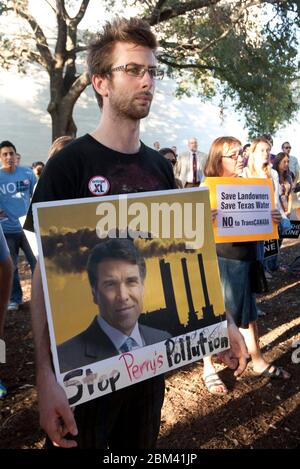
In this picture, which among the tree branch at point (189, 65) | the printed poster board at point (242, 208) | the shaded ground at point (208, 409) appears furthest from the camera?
the tree branch at point (189, 65)

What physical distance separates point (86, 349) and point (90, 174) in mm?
607

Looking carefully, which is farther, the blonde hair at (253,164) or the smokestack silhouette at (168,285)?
the blonde hair at (253,164)

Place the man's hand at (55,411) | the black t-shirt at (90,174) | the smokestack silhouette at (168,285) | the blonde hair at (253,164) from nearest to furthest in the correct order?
the man's hand at (55,411), the black t-shirt at (90,174), the smokestack silhouette at (168,285), the blonde hair at (253,164)

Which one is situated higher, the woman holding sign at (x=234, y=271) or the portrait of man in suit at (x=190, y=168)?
the portrait of man in suit at (x=190, y=168)

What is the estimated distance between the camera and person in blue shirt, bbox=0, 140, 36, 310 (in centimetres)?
557

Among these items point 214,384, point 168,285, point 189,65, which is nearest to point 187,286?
point 168,285

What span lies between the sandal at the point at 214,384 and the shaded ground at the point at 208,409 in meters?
0.05

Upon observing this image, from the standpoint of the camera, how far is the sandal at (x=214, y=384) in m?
3.53

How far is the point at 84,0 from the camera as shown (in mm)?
12680

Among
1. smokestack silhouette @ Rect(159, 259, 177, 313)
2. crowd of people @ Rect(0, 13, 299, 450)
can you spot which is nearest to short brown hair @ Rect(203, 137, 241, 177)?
crowd of people @ Rect(0, 13, 299, 450)

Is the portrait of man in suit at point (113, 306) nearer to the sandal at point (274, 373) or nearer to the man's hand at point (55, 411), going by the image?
the man's hand at point (55, 411)

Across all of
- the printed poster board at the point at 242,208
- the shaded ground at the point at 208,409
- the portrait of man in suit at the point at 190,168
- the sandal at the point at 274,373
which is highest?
the portrait of man in suit at the point at 190,168

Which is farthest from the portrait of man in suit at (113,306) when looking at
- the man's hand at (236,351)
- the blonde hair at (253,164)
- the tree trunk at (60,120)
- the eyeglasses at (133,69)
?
the tree trunk at (60,120)

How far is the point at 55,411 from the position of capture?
128 centimetres
